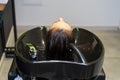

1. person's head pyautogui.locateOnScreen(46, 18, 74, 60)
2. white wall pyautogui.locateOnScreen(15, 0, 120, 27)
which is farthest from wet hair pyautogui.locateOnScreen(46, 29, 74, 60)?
white wall pyautogui.locateOnScreen(15, 0, 120, 27)

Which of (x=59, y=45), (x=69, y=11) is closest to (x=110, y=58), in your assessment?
(x=69, y=11)

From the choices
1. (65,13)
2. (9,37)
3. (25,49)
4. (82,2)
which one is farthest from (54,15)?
(25,49)

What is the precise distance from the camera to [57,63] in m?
0.98

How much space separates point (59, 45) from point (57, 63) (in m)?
0.09

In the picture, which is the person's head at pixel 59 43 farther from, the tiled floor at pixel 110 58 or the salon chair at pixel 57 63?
the tiled floor at pixel 110 58

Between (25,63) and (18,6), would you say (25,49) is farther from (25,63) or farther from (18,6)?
(18,6)

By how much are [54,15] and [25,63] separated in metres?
1.53

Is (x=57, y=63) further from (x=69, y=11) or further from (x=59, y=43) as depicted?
(x=69, y=11)

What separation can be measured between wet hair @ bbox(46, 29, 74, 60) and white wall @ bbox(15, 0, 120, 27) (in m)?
1.41

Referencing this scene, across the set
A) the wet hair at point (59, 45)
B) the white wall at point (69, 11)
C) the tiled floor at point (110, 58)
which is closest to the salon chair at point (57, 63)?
the wet hair at point (59, 45)

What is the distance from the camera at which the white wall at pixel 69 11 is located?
244 cm

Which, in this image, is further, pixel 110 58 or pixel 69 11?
pixel 69 11

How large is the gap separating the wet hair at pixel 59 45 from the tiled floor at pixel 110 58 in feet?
3.05

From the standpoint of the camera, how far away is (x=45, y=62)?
989 millimetres
